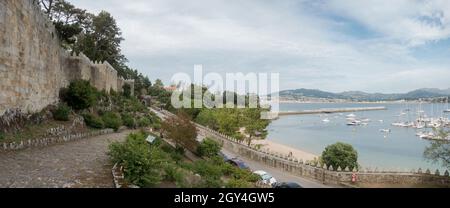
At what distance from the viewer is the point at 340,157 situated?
28344 mm

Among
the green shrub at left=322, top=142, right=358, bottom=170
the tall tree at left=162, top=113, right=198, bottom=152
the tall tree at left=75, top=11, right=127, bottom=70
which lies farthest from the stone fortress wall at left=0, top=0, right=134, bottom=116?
the green shrub at left=322, top=142, right=358, bottom=170

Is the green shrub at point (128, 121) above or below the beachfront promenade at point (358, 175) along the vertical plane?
above

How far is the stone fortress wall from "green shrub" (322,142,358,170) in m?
19.5

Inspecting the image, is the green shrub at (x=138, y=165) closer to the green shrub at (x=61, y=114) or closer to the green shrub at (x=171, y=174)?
the green shrub at (x=171, y=174)

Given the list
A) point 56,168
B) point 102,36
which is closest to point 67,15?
point 102,36

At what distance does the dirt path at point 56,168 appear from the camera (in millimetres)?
9008

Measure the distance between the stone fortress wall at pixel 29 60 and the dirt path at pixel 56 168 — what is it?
2718 mm

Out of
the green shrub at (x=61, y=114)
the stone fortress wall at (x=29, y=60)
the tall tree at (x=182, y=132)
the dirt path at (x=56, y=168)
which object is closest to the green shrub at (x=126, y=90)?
the stone fortress wall at (x=29, y=60)

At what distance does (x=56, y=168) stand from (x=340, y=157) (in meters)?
22.5

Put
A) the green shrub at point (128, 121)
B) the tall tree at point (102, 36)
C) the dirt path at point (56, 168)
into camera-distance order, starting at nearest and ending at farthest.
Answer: the dirt path at point (56, 168) → the green shrub at point (128, 121) → the tall tree at point (102, 36)

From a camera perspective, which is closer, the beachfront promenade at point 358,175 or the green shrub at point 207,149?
the beachfront promenade at point 358,175

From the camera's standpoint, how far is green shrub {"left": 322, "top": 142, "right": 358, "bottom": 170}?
2811 cm

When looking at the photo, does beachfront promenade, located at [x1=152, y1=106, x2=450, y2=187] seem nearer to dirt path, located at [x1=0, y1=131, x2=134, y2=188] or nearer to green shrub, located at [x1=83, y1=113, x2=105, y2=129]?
green shrub, located at [x1=83, y1=113, x2=105, y2=129]
